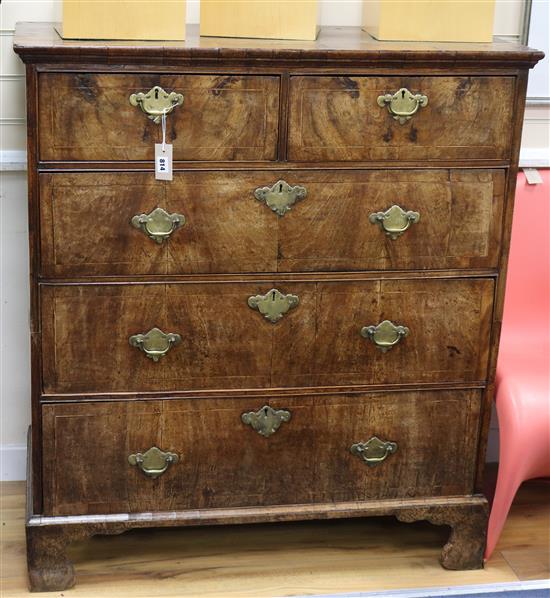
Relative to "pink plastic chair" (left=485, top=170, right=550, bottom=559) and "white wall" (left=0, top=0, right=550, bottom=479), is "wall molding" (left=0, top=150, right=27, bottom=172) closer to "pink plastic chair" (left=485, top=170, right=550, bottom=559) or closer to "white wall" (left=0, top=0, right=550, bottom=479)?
"white wall" (left=0, top=0, right=550, bottom=479)

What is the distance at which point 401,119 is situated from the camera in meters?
2.29

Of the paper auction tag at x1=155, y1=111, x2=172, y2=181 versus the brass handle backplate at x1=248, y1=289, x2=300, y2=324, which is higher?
the paper auction tag at x1=155, y1=111, x2=172, y2=181

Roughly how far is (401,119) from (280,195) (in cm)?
31

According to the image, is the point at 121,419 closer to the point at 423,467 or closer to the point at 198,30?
the point at 423,467

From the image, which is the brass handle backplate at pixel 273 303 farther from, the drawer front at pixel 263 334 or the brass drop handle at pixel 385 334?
the brass drop handle at pixel 385 334

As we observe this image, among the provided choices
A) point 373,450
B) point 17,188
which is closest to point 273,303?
point 373,450

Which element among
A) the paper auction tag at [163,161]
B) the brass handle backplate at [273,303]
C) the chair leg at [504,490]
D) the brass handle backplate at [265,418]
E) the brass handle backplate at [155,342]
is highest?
the paper auction tag at [163,161]

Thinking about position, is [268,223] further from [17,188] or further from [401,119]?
[17,188]

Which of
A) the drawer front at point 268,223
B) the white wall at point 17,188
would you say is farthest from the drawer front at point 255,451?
the white wall at point 17,188

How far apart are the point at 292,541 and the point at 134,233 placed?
981 millimetres

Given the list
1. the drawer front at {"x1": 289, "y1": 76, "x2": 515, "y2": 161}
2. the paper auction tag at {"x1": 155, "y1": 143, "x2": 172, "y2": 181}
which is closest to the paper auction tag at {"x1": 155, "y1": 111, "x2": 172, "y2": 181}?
the paper auction tag at {"x1": 155, "y1": 143, "x2": 172, "y2": 181}

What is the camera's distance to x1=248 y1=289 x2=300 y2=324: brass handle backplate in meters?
2.37

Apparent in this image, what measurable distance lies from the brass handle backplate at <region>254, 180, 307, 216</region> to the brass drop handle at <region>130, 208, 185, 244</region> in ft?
0.60

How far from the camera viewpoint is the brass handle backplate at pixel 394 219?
2.35 m
